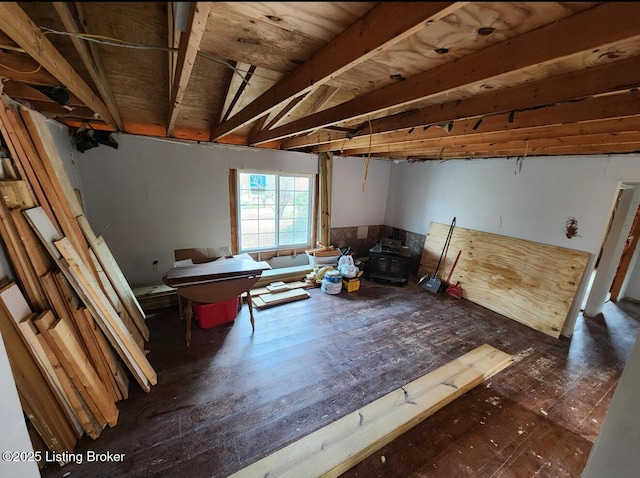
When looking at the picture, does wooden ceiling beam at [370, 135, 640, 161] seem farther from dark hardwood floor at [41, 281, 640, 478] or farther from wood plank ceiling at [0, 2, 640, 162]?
dark hardwood floor at [41, 281, 640, 478]

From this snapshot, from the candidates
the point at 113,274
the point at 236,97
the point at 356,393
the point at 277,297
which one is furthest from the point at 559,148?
the point at 113,274

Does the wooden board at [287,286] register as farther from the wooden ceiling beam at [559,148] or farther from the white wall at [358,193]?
the wooden ceiling beam at [559,148]

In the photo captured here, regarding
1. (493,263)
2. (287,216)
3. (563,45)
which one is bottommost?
(493,263)

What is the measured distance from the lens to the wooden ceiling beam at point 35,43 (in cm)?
92

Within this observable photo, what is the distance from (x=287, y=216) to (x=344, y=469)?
363cm

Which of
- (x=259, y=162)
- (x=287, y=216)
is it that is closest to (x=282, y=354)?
(x=287, y=216)

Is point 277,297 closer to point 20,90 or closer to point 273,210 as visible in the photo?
point 273,210

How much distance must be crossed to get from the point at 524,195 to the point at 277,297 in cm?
383

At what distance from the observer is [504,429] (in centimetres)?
201

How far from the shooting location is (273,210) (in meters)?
4.57

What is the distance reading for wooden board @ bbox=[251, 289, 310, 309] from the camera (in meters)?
3.70

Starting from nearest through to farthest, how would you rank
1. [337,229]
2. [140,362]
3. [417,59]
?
1. [417,59]
2. [140,362]
3. [337,229]

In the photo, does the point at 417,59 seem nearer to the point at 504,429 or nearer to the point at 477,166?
the point at 504,429

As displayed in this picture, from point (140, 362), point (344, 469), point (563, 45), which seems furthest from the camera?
point (140, 362)
